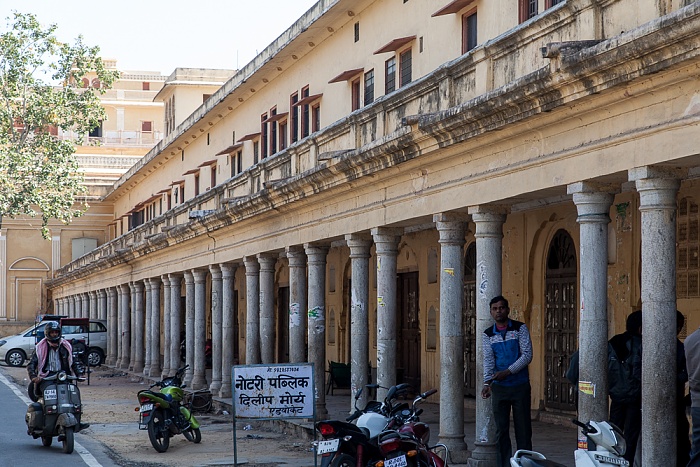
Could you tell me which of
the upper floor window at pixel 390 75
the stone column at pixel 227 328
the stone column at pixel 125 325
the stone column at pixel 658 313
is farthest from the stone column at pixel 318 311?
the stone column at pixel 125 325

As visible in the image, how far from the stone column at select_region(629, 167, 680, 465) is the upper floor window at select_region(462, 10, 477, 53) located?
24.4 ft

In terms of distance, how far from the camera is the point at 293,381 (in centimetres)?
1516

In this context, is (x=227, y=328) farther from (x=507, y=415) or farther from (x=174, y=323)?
(x=507, y=415)

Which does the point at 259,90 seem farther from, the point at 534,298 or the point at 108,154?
the point at 108,154

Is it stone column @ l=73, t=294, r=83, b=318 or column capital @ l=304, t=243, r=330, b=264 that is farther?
stone column @ l=73, t=294, r=83, b=318

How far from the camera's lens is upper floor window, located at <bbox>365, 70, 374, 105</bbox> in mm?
21750

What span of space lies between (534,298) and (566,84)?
8.49 metres

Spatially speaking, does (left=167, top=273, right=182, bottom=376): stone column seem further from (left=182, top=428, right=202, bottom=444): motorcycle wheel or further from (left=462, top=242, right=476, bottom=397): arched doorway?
(left=182, top=428, right=202, bottom=444): motorcycle wheel

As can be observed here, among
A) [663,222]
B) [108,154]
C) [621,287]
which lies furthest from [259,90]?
[108,154]

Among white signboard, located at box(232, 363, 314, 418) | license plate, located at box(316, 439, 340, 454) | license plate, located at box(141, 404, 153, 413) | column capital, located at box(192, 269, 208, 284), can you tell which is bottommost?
license plate, located at box(141, 404, 153, 413)

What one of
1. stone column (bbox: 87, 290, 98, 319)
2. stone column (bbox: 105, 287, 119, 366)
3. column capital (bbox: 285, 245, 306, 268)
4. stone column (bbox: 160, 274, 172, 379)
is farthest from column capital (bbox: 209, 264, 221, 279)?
stone column (bbox: 87, 290, 98, 319)

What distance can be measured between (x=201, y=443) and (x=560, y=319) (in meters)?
6.07

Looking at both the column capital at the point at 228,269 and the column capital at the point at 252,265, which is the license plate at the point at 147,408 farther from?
the column capital at the point at 228,269

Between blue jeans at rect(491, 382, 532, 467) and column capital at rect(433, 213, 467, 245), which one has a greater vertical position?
column capital at rect(433, 213, 467, 245)
